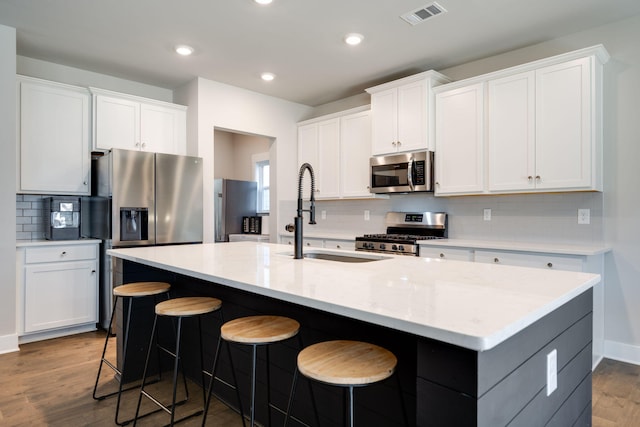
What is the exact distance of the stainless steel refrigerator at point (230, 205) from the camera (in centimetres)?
606

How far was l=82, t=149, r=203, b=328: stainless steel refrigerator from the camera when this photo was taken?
3.54 meters

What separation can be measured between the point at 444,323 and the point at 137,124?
397 centimetres

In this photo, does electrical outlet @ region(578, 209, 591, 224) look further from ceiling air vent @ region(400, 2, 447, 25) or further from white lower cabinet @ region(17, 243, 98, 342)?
white lower cabinet @ region(17, 243, 98, 342)

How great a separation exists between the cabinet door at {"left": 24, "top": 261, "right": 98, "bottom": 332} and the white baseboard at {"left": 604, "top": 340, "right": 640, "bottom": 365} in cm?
437

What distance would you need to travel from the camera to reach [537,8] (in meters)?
2.80

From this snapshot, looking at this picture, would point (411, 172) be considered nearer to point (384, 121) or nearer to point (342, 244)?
point (384, 121)

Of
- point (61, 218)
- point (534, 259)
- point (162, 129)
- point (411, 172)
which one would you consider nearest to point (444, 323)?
point (534, 259)

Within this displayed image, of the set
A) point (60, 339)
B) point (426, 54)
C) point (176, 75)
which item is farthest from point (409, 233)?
point (60, 339)

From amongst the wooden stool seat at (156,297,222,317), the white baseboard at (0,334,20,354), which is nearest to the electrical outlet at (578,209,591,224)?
the wooden stool seat at (156,297,222,317)

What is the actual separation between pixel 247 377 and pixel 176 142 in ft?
9.96

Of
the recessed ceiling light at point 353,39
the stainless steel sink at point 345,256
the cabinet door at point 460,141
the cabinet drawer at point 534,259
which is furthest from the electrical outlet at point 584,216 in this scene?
the recessed ceiling light at point 353,39

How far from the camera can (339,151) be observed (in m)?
4.68

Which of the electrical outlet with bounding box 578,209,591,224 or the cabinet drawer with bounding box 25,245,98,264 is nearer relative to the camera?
the electrical outlet with bounding box 578,209,591,224

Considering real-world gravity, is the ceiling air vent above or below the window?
above
